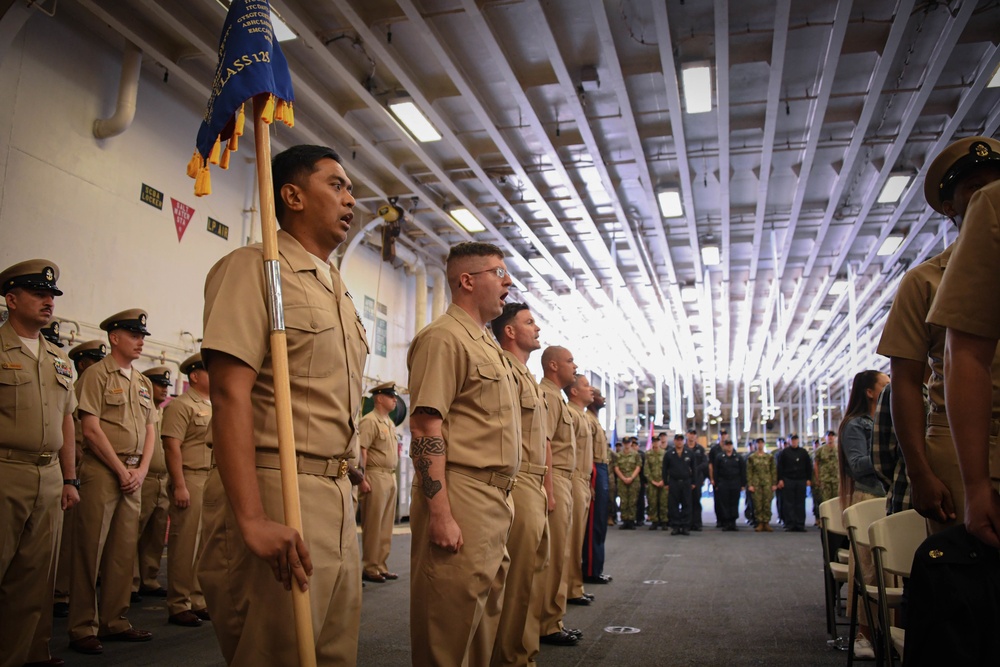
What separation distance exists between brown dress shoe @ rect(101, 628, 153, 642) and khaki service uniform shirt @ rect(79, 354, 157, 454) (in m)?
0.92

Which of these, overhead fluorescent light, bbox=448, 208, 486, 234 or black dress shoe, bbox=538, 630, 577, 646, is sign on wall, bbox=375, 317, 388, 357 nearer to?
overhead fluorescent light, bbox=448, 208, 486, 234

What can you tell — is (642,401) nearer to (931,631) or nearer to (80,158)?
(80,158)

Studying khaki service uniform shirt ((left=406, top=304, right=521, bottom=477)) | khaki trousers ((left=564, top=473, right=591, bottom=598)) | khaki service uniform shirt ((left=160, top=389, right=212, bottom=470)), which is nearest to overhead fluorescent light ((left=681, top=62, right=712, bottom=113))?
khaki trousers ((left=564, top=473, right=591, bottom=598))

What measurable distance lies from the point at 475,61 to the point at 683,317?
9659 mm

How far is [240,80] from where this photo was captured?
189cm

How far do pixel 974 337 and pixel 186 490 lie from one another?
4293mm

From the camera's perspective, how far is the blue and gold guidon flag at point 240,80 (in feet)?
6.21

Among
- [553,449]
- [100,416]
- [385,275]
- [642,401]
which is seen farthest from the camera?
[642,401]

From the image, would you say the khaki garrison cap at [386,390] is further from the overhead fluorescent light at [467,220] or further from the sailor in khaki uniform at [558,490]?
the overhead fluorescent light at [467,220]

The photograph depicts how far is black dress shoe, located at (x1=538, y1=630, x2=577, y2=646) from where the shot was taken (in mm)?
3779

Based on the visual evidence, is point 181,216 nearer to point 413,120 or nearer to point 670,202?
point 413,120

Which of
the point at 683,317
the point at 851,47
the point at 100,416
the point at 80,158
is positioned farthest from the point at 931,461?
Answer: the point at 683,317

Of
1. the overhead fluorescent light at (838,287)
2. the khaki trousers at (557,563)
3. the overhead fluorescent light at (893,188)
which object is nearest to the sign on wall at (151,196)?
the khaki trousers at (557,563)

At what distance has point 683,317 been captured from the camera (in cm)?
1584
